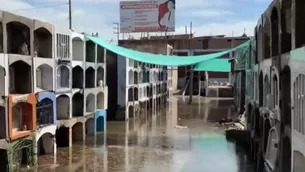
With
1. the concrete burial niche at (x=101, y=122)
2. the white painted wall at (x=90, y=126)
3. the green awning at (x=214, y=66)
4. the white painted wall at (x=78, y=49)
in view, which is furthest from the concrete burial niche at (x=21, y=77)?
the green awning at (x=214, y=66)

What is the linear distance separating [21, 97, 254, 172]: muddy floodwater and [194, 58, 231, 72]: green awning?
723 centimetres

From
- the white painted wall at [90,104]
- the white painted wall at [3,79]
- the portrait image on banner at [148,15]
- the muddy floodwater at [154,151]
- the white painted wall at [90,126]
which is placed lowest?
the muddy floodwater at [154,151]

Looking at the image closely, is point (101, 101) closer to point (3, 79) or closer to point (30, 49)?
point (30, 49)

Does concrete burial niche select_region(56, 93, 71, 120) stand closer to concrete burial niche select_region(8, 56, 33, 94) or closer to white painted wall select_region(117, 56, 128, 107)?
concrete burial niche select_region(8, 56, 33, 94)

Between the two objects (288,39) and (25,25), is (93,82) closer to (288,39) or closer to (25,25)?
(25,25)

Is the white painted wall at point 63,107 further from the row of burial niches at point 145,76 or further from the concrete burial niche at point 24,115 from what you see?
the row of burial niches at point 145,76

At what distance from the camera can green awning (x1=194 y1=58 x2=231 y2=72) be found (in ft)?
125

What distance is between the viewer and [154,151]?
21109 millimetres

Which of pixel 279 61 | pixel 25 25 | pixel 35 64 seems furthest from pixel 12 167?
pixel 279 61

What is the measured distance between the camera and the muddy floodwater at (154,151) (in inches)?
696

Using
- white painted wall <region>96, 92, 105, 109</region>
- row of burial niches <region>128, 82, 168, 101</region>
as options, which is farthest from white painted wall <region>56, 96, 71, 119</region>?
row of burial niches <region>128, 82, 168, 101</region>

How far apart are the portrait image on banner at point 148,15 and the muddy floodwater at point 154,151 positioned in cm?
1717

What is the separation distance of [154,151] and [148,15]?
92.0 feet

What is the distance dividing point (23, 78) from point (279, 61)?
427 inches
